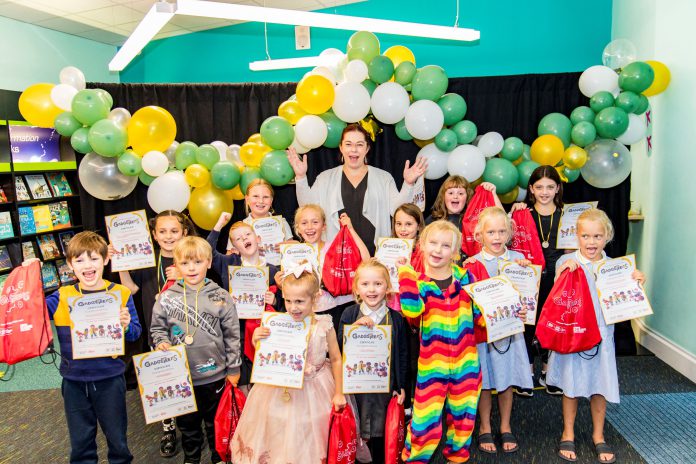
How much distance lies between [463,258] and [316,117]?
1.38 meters

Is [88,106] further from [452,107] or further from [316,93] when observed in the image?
[452,107]

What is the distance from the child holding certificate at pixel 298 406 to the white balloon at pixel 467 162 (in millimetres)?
1586

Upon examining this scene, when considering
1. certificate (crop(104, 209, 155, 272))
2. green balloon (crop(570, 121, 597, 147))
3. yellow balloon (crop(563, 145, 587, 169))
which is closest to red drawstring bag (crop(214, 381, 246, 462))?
certificate (crop(104, 209, 155, 272))

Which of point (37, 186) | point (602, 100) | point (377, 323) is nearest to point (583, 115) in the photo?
point (602, 100)

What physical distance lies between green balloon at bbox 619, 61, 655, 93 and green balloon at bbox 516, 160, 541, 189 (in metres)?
0.83

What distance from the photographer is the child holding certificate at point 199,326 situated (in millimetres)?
2355

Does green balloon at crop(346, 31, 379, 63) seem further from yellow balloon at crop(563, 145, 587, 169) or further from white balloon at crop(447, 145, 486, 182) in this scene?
yellow balloon at crop(563, 145, 587, 169)

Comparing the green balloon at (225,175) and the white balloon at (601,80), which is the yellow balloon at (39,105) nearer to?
the green balloon at (225,175)

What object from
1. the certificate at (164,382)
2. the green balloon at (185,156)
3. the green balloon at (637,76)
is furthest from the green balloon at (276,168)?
the green balloon at (637,76)

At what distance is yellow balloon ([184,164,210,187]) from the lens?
3428mm

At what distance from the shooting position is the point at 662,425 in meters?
2.92

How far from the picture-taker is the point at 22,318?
220cm

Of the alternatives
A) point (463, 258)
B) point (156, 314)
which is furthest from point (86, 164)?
point (463, 258)

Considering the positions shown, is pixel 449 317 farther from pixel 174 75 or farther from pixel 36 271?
pixel 174 75
